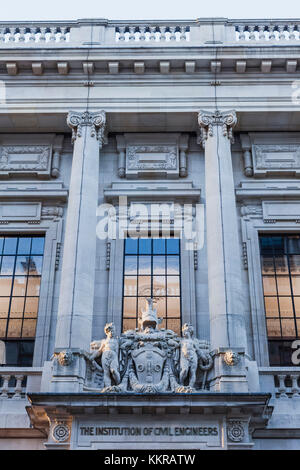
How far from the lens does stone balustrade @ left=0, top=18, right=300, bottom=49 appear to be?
20.6m

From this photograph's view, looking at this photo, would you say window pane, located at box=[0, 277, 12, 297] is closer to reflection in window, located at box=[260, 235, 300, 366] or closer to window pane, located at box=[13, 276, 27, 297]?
window pane, located at box=[13, 276, 27, 297]

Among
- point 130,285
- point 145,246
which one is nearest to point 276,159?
point 145,246

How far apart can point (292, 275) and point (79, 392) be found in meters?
8.79

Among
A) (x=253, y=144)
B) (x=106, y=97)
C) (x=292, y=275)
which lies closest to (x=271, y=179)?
(x=253, y=144)

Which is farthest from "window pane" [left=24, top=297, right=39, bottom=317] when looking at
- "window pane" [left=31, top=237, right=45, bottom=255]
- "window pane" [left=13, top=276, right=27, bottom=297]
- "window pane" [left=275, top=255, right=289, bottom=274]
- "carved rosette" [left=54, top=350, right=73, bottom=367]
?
"window pane" [left=275, top=255, right=289, bottom=274]

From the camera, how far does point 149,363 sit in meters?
15.0

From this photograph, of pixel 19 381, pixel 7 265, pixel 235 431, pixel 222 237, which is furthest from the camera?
pixel 7 265

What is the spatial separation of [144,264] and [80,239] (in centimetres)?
307

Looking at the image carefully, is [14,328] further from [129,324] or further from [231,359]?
[231,359]

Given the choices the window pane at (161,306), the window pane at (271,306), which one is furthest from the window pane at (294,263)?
the window pane at (161,306)

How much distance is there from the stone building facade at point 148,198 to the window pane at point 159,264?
80 mm

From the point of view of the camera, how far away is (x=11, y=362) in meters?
17.6

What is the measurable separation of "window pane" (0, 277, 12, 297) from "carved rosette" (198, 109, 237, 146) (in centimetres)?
838
